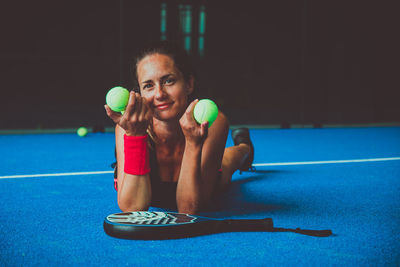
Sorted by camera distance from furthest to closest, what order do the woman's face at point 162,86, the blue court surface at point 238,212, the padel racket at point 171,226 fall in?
the woman's face at point 162,86 < the padel racket at point 171,226 < the blue court surface at point 238,212

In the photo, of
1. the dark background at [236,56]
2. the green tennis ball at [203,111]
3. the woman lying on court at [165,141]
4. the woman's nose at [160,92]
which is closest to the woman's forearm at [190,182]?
the woman lying on court at [165,141]

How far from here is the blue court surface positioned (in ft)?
4.52

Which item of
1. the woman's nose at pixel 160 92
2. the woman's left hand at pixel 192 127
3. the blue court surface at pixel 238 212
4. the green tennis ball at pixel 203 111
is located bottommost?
the blue court surface at pixel 238 212

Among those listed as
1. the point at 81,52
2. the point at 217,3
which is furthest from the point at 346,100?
the point at 81,52

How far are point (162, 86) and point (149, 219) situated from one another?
1.88 ft

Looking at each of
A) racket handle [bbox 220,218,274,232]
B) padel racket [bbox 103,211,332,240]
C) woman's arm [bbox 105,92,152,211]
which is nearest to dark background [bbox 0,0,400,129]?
woman's arm [bbox 105,92,152,211]

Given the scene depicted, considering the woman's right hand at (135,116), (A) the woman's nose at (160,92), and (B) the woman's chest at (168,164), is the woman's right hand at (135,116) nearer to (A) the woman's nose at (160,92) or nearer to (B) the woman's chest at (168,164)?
(A) the woman's nose at (160,92)

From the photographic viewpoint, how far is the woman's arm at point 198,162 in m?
1.61

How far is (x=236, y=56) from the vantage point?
29.1 ft

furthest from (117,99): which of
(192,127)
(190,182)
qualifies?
(190,182)

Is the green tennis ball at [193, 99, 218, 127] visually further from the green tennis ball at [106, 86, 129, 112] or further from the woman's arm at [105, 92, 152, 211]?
the green tennis ball at [106, 86, 129, 112]

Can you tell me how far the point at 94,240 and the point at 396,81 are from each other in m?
9.06

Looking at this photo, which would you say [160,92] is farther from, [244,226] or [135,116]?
[244,226]

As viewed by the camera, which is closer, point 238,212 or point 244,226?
point 244,226
